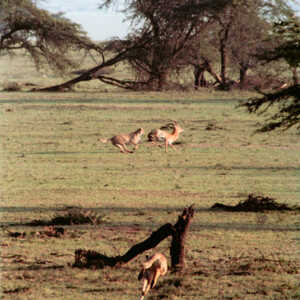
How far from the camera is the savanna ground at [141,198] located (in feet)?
17.0

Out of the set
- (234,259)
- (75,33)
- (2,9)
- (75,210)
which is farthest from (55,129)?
(234,259)

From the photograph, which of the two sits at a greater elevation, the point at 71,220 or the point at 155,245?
the point at 155,245

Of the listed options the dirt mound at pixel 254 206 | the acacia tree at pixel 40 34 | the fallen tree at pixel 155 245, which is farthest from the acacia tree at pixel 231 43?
the fallen tree at pixel 155 245

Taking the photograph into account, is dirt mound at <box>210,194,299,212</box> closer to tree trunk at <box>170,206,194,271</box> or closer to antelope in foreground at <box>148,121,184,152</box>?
tree trunk at <box>170,206,194,271</box>

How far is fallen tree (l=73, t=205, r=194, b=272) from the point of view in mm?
5129

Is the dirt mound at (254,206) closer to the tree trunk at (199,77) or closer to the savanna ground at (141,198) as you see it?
the savanna ground at (141,198)

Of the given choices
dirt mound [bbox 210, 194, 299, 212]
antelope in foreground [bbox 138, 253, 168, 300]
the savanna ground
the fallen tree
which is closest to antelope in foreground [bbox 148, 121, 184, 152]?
the savanna ground

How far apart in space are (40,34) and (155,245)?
58.7ft

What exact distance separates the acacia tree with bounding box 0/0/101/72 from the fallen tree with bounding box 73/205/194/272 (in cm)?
1638

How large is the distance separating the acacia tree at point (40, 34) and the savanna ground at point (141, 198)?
282 cm

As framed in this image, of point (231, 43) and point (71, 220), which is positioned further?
point (231, 43)

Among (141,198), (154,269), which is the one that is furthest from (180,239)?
A: (141,198)

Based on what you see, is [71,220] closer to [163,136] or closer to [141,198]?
[141,198]

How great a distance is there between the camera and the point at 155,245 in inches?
202
